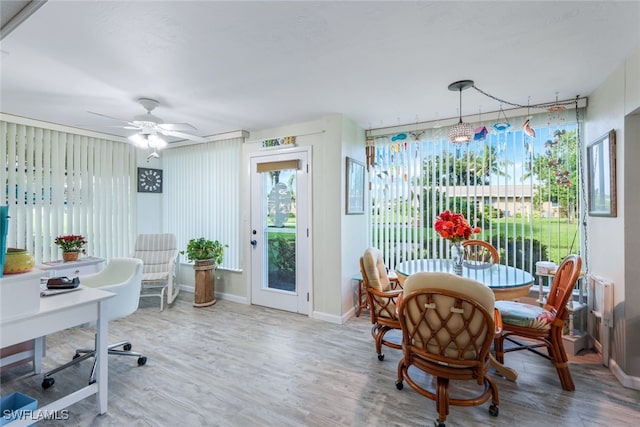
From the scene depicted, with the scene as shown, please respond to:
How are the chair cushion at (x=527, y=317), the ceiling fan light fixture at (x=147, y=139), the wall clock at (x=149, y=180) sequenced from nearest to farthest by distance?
the chair cushion at (x=527, y=317) → the ceiling fan light fixture at (x=147, y=139) → the wall clock at (x=149, y=180)

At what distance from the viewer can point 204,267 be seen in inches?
158

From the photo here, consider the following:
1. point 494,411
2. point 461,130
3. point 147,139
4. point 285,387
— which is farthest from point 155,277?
point 461,130

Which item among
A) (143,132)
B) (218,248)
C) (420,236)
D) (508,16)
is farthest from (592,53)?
(218,248)

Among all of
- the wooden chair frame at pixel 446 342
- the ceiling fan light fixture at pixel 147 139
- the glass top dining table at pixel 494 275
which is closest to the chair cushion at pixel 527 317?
the glass top dining table at pixel 494 275

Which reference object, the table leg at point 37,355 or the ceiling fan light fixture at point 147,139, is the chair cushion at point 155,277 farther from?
the ceiling fan light fixture at point 147,139

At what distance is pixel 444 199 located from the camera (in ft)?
11.7

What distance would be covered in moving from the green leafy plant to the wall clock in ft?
4.87

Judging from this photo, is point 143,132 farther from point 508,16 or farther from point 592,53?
point 592,53

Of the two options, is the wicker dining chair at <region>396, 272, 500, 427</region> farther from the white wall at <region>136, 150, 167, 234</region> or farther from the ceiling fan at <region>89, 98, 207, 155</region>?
the white wall at <region>136, 150, 167, 234</region>

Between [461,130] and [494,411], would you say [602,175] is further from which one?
[494,411]

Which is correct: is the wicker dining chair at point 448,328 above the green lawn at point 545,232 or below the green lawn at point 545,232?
below

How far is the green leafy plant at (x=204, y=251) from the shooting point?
4.03 m

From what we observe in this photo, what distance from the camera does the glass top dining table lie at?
2.17 meters

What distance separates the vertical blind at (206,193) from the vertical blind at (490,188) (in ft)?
6.86
